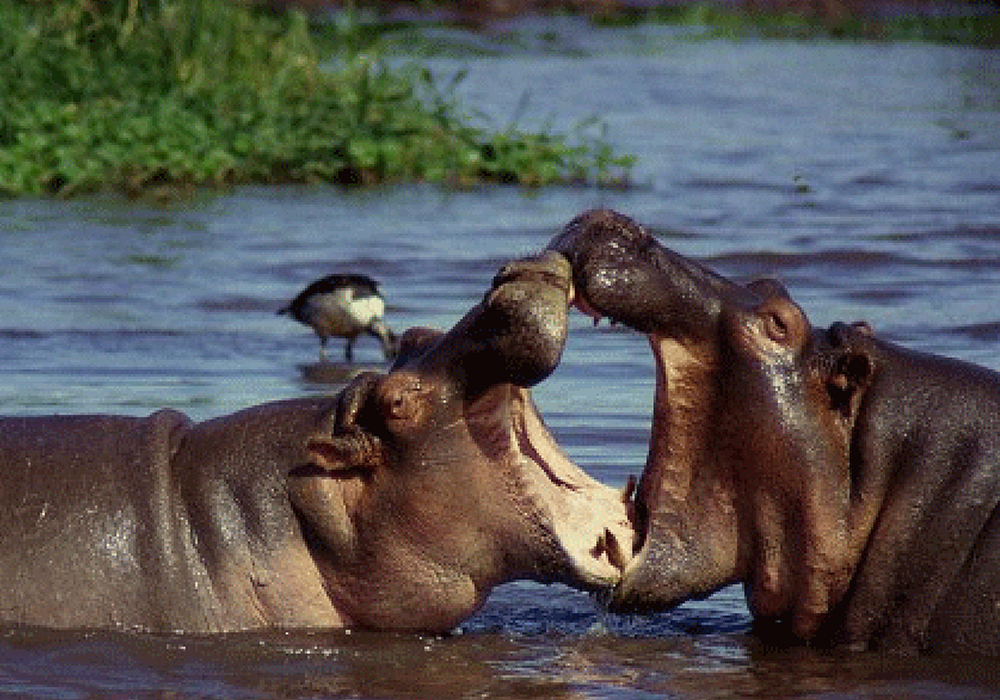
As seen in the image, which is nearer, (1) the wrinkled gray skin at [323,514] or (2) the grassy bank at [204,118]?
(1) the wrinkled gray skin at [323,514]

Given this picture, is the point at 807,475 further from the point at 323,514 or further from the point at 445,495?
the point at 323,514

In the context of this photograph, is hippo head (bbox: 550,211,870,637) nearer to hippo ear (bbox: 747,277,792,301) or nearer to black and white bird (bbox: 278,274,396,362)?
hippo ear (bbox: 747,277,792,301)

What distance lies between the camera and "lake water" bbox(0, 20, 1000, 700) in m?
4.87

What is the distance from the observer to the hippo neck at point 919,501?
490cm

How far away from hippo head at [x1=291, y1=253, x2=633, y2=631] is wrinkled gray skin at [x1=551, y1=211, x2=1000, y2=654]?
5.8 inches

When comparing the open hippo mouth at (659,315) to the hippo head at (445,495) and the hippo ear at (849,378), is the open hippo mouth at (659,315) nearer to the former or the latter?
the hippo head at (445,495)

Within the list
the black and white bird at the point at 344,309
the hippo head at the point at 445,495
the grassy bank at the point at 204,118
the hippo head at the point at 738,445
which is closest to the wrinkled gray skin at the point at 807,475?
the hippo head at the point at 738,445

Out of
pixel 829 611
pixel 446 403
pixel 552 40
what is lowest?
pixel 552 40

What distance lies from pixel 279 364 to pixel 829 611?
15.6 feet

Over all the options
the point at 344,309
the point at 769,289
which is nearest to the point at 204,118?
the point at 344,309

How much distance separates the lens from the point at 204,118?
1509 cm

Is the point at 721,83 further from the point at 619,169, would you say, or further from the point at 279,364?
the point at 279,364

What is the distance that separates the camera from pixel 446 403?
15.5ft

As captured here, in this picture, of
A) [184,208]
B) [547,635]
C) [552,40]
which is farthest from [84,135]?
[552,40]
